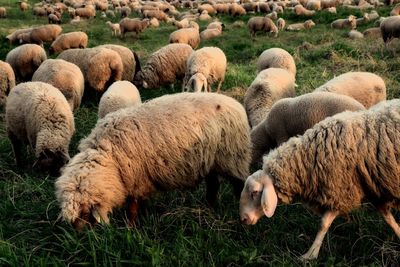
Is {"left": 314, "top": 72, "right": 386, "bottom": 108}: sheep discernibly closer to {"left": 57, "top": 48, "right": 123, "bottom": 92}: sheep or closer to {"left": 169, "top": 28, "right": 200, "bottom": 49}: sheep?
{"left": 57, "top": 48, "right": 123, "bottom": 92}: sheep

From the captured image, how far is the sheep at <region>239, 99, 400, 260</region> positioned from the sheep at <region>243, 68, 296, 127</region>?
119 inches

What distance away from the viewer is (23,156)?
626 cm

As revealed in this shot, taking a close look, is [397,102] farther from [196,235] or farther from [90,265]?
[90,265]

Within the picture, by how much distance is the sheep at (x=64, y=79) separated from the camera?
7.48 metres

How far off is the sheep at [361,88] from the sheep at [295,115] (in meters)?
0.85

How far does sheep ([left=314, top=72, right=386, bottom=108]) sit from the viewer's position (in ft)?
20.3

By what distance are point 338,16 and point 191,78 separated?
42.5ft

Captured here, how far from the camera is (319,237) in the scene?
3.41 meters

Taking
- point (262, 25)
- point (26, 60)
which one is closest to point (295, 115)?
Answer: point (26, 60)

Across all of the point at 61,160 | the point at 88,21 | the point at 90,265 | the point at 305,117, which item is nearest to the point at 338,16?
the point at 88,21

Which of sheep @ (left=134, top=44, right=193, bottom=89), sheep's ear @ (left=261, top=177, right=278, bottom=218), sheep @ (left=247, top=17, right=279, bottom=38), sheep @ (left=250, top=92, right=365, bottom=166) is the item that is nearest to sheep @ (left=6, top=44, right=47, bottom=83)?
sheep @ (left=134, top=44, right=193, bottom=89)

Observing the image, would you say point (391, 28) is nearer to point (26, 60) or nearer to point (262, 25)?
point (262, 25)

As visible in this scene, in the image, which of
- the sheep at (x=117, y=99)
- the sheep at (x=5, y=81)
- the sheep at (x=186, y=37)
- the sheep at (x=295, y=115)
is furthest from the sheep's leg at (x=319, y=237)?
the sheep at (x=186, y=37)

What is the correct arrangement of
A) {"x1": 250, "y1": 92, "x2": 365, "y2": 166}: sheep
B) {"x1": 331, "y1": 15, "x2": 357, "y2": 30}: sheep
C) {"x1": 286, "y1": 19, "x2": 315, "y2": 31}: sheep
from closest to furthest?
{"x1": 250, "y1": 92, "x2": 365, "y2": 166}: sheep
{"x1": 331, "y1": 15, "x2": 357, "y2": 30}: sheep
{"x1": 286, "y1": 19, "x2": 315, "y2": 31}: sheep
